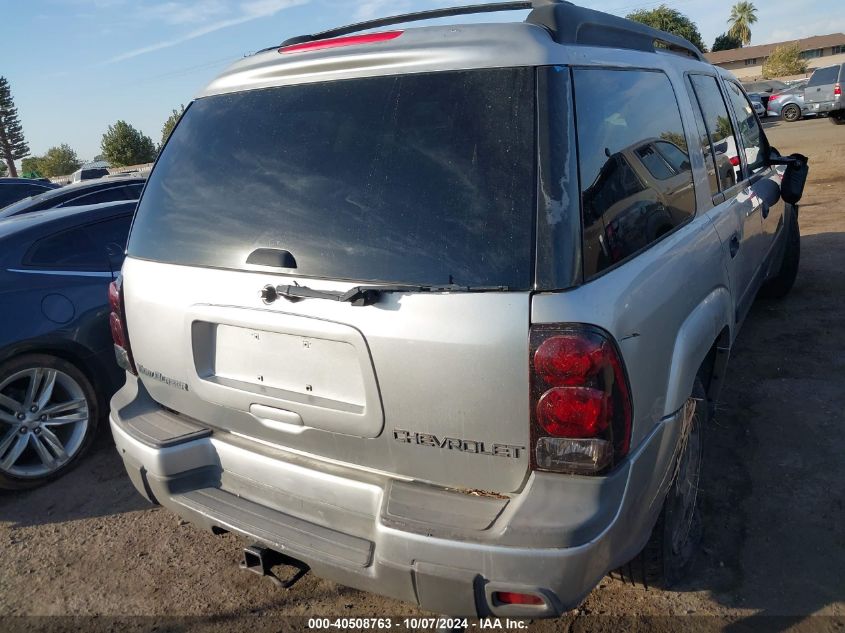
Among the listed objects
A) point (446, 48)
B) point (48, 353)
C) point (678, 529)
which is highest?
point (446, 48)

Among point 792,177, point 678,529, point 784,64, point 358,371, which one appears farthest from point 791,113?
point 784,64

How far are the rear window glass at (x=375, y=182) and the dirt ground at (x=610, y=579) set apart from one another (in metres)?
1.43

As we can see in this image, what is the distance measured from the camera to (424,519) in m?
1.95

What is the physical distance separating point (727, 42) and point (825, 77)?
7768 centimetres

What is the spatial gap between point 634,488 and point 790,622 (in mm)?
1082

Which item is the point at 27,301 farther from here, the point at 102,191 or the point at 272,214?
the point at 102,191

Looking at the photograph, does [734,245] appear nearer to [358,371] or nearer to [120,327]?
[358,371]

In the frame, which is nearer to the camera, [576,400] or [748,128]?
[576,400]

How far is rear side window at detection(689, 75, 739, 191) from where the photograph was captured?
3.25m

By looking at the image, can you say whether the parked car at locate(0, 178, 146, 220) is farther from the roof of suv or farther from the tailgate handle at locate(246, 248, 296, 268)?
the tailgate handle at locate(246, 248, 296, 268)

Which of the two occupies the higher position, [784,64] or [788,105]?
[784,64]

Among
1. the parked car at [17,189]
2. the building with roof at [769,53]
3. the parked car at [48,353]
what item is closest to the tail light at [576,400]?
the parked car at [48,353]

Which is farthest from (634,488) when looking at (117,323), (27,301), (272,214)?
(27,301)

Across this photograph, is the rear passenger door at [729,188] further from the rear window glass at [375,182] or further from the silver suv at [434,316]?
the rear window glass at [375,182]
